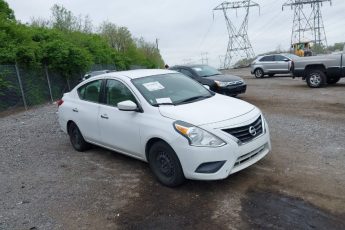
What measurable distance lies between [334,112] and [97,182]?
692 centimetres

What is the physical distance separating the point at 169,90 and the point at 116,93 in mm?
932

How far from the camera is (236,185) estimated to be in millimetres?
4910

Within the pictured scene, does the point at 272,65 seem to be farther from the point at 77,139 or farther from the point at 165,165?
the point at 165,165

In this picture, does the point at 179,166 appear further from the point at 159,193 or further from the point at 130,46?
the point at 130,46

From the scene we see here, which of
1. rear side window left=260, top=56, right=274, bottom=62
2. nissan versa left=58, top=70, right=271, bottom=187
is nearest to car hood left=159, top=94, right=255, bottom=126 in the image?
nissan versa left=58, top=70, right=271, bottom=187

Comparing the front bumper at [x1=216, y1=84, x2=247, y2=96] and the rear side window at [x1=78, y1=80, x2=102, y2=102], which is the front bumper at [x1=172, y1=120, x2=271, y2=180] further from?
the front bumper at [x1=216, y1=84, x2=247, y2=96]

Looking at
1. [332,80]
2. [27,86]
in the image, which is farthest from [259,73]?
[27,86]

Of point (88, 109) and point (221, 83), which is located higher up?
point (88, 109)

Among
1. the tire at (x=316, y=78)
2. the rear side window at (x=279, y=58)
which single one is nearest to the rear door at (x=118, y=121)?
the tire at (x=316, y=78)

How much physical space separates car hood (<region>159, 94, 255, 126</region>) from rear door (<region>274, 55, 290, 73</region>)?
1823 centimetres

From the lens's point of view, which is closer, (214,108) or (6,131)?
(214,108)

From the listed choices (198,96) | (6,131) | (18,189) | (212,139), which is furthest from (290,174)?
(6,131)

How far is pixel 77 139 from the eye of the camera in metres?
7.16

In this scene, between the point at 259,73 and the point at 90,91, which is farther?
the point at 259,73
